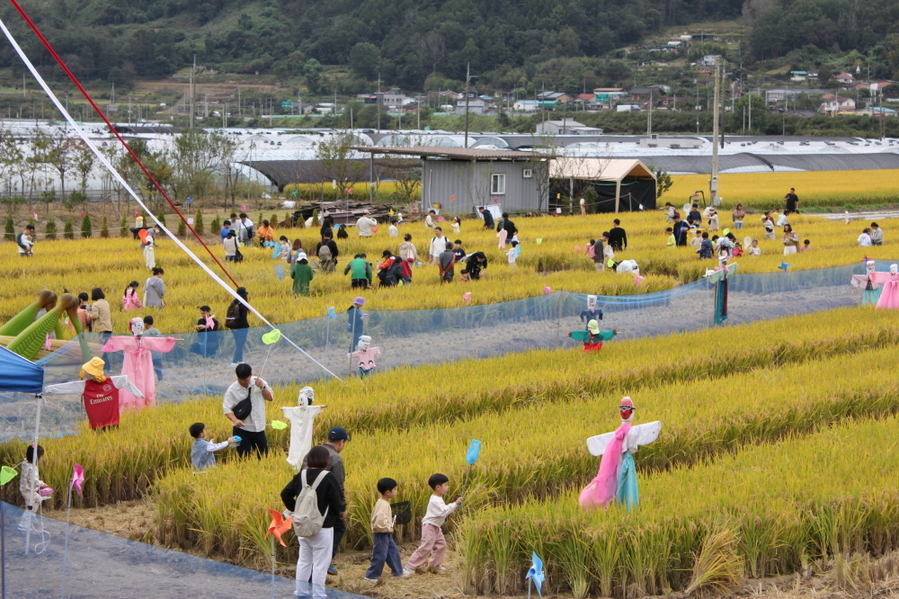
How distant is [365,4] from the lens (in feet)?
472

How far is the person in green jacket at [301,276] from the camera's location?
18719mm

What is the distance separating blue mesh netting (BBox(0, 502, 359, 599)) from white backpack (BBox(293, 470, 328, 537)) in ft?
1.50

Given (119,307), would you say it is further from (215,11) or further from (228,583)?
(215,11)

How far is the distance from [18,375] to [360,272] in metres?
11.0

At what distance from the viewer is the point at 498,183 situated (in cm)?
3728

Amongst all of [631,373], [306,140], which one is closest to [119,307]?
[631,373]

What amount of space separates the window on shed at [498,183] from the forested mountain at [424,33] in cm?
9141

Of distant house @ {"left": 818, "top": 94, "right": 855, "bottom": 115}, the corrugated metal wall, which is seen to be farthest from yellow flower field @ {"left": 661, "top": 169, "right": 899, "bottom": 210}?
distant house @ {"left": 818, "top": 94, "right": 855, "bottom": 115}

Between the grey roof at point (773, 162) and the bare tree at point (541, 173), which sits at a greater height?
the grey roof at point (773, 162)

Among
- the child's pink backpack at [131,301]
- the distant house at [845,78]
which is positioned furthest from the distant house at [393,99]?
the child's pink backpack at [131,301]

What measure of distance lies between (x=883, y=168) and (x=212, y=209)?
4347 centimetres

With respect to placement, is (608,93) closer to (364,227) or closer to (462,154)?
(462,154)

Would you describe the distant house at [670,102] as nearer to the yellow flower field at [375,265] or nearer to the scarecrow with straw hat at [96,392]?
the yellow flower field at [375,265]

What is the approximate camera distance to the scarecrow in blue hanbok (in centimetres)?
870
